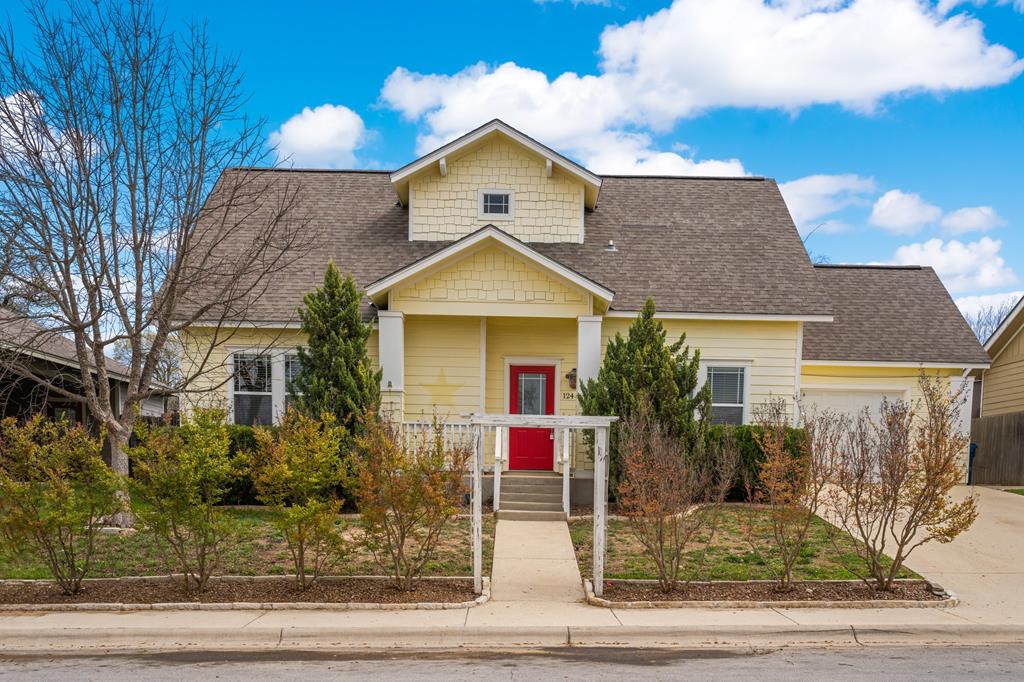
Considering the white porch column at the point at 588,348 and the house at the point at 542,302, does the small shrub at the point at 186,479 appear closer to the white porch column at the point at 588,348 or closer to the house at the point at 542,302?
the house at the point at 542,302

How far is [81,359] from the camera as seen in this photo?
11008mm

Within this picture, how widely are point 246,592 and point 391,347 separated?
628cm

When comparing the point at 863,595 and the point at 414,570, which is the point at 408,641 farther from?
the point at 863,595

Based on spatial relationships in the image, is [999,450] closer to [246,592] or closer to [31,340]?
[246,592]

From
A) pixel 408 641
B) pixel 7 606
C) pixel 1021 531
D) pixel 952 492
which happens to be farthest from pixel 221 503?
pixel 952 492

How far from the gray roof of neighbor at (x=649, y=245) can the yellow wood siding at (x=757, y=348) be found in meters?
0.41

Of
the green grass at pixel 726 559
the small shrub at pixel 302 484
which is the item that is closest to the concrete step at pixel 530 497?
the green grass at pixel 726 559

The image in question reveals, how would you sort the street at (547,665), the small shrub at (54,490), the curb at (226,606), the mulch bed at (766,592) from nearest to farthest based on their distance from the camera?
the street at (547,665) < the curb at (226,606) < the small shrub at (54,490) < the mulch bed at (766,592)

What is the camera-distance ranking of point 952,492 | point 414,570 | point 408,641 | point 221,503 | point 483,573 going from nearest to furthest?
point 408,641 → point 414,570 → point 483,573 → point 221,503 → point 952,492

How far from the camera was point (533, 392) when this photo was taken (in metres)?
16.2

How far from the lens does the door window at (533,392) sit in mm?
16156

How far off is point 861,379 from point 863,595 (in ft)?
30.3

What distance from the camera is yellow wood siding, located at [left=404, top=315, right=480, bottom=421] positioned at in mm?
15766

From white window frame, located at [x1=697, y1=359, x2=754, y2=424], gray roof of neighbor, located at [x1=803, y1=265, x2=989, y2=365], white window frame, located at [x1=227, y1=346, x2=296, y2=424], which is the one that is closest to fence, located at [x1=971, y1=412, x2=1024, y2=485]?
gray roof of neighbor, located at [x1=803, y1=265, x2=989, y2=365]
